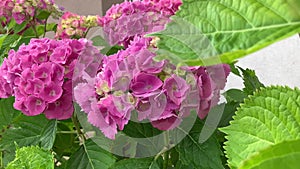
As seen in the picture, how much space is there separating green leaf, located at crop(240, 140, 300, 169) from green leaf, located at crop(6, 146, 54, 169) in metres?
0.39

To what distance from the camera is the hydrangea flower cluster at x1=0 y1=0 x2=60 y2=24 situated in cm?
82

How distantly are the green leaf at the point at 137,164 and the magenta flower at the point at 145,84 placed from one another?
0.11 meters

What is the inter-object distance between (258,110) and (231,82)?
1.03 m

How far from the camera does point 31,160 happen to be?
0.50m

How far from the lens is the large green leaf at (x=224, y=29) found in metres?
0.14

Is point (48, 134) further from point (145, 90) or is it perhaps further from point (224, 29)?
point (224, 29)

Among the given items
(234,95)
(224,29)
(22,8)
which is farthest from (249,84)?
(224,29)

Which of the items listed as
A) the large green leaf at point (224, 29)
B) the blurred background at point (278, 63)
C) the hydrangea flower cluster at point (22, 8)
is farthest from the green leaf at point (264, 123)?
the blurred background at point (278, 63)

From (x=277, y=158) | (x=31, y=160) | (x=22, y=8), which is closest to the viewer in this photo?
(x=277, y=158)

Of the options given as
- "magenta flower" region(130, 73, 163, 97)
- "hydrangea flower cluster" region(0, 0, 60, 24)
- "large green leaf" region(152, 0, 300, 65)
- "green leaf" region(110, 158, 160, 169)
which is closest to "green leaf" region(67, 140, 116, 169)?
"green leaf" region(110, 158, 160, 169)

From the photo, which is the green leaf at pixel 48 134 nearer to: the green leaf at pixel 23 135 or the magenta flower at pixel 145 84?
the green leaf at pixel 23 135

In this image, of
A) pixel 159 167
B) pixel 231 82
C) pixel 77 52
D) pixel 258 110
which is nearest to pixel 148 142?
pixel 159 167

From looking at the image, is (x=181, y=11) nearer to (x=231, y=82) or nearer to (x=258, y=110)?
(x=258, y=110)

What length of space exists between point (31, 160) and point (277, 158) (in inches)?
16.1
